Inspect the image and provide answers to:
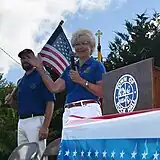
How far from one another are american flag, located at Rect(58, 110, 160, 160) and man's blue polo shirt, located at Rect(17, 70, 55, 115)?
2.03 metres

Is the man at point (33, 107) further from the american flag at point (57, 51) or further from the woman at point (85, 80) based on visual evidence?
the woman at point (85, 80)

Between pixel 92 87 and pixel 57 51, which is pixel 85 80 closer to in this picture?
pixel 92 87

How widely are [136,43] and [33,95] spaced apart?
1159cm

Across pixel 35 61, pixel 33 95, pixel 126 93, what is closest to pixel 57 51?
pixel 33 95

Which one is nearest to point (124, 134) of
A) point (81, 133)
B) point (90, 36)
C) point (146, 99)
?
point (81, 133)

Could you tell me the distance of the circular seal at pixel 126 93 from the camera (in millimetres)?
2281

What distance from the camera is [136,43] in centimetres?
1549

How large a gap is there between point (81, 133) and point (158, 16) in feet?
48.9

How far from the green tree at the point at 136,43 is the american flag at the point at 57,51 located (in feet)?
32.6

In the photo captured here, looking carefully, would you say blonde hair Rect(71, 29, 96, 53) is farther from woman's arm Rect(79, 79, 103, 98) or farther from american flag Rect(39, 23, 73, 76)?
american flag Rect(39, 23, 73, 76)

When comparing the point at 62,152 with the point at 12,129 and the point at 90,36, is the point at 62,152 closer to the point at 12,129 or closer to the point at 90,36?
the point at 90,36

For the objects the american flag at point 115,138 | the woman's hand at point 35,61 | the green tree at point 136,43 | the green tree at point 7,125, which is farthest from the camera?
the green tree at point 136,43

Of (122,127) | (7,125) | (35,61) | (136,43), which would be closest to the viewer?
(122,127)

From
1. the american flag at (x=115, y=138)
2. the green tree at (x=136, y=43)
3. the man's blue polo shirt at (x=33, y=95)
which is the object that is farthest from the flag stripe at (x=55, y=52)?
the green tree at (x=136, y=43)
